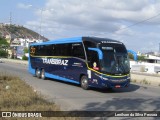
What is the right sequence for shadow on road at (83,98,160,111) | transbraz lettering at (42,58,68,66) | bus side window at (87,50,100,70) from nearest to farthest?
shadow on road at (83,98,160,111), bus side window at (87,50,100,70), transbraz lettering at (42,58,68,66)

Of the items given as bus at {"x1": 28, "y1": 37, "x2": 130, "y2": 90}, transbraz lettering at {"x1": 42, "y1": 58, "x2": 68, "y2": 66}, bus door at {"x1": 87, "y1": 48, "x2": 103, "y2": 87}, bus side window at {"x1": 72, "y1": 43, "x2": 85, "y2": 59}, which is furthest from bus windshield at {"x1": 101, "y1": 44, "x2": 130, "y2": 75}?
transbraz lettering at {"x1": 42, "y1": 58, "x2": 68, "y2": 66}

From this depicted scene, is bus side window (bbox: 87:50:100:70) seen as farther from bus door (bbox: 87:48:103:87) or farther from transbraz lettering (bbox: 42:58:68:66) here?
transbraz lettering (bbox: 42:58:68:66)

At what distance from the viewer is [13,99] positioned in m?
12.1

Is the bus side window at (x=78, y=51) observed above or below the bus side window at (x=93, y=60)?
above

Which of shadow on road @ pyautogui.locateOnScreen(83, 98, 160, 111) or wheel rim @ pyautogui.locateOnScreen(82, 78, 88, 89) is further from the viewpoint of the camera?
wheel rim @ pyautogui.locateOnScreen(82, 78, 88, 89)

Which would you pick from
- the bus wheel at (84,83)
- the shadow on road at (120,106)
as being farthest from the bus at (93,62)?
the shadow on road at (120,106)

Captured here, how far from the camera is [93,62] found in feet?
62.7

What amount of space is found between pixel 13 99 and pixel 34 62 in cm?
1722

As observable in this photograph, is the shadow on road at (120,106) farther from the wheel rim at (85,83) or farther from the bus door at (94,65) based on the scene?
the wheel rim at (85,83)

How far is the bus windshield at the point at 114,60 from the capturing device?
18.7m

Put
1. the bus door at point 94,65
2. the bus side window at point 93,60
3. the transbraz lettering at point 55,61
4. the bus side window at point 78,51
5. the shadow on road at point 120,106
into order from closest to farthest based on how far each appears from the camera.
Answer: the shadow on road at point 120,106 → the bus door at point 94,65 → the bus side window at point 93,60 → the bus side window at point 78,51 → the transbraz lettering at point 55,61

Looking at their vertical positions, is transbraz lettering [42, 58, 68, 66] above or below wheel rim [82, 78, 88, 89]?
above

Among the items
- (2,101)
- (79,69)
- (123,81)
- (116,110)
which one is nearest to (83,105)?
(116,110)

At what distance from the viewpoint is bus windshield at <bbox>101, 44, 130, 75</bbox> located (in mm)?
18672
